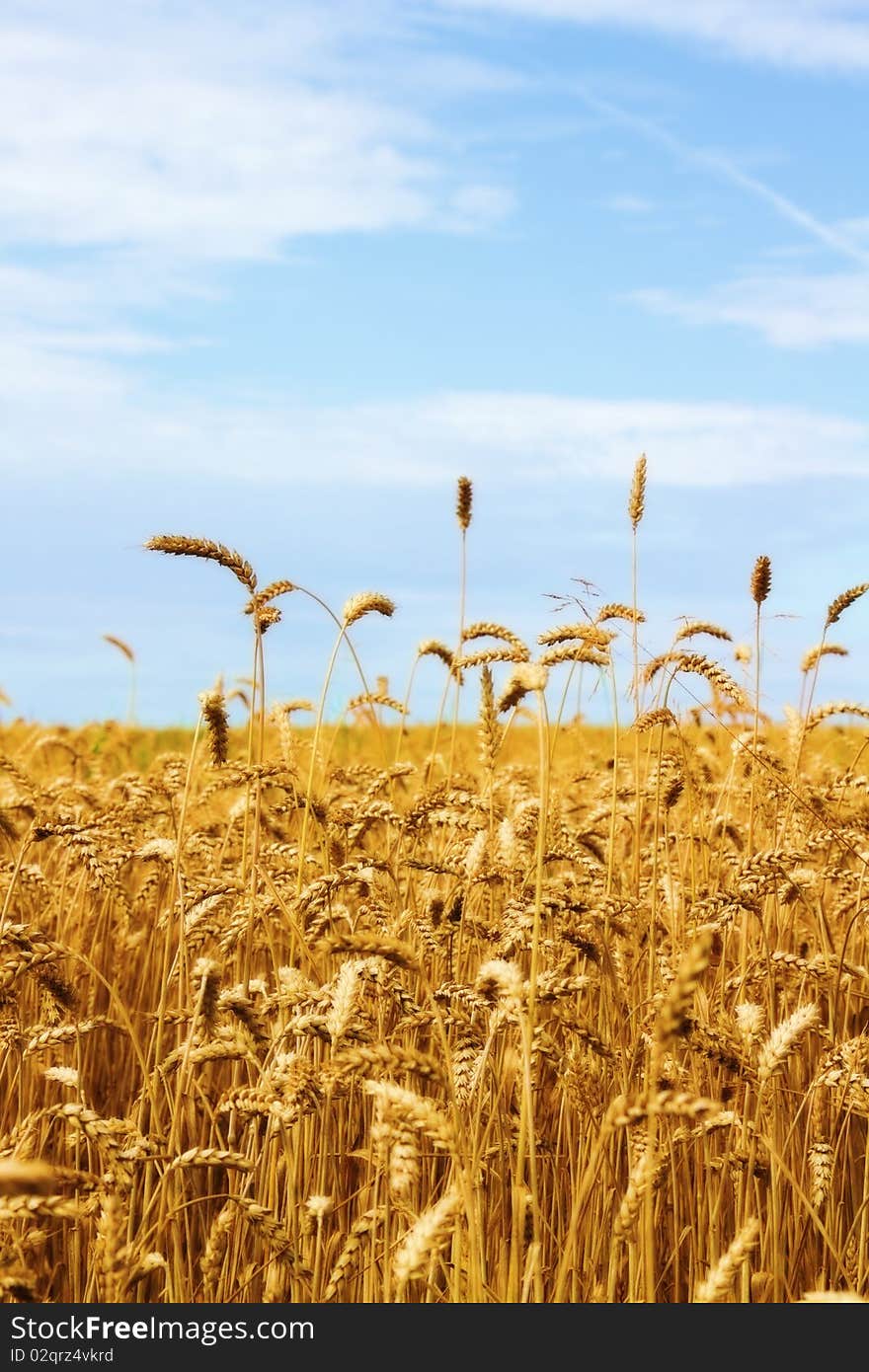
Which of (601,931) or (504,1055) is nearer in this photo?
(504,1055)

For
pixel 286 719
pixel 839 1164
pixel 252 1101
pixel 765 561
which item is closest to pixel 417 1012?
pixel 252 1101

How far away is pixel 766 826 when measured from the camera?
4531mm

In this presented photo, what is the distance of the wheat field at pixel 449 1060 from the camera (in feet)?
7.75

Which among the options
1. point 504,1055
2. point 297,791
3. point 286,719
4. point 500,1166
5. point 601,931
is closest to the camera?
point 500,1166

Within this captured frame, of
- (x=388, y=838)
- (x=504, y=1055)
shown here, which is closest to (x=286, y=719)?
(x=388, y=838)

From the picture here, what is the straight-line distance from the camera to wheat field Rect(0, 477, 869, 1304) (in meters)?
2.36

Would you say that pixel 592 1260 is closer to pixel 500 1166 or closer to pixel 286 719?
pixel 500 1166

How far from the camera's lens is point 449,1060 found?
80.2 inches

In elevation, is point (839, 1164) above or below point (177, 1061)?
below

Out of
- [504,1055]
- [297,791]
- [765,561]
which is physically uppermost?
[765,561]

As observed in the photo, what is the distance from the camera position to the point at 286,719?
3.64m
